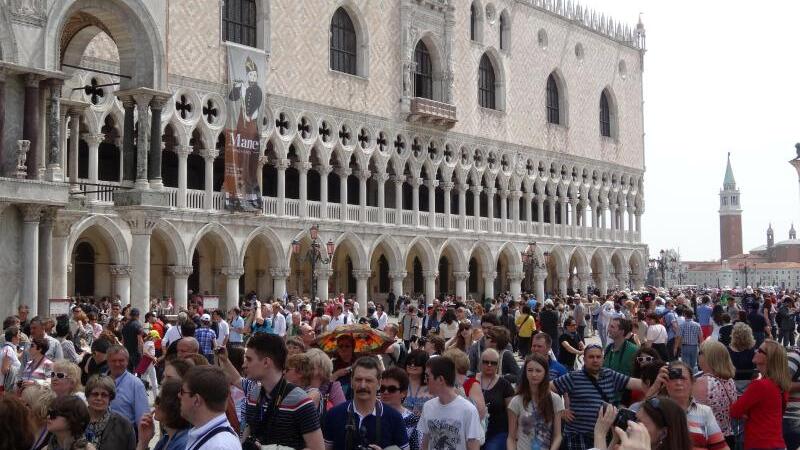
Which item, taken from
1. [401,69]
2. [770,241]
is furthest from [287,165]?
[770,241]

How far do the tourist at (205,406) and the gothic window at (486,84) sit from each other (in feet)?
114

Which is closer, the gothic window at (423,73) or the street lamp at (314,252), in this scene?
the street lamp at (314,252)

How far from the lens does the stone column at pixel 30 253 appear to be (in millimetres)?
15922

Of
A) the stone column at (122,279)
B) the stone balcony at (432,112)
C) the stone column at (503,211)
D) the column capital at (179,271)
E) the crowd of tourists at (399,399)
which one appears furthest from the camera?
the stone column at (503,211)

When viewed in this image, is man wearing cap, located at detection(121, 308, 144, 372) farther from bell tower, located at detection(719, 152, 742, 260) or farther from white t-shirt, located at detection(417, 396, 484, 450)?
bell tower, located at detection(719, 152, 742, 260)

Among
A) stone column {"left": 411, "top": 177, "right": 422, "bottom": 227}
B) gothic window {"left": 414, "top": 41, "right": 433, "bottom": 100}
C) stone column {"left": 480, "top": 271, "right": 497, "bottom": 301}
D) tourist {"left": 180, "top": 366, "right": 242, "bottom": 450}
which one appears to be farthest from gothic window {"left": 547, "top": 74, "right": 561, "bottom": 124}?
tourist {"left": 180, "top": 366, "right": 242, "bottom": 450}

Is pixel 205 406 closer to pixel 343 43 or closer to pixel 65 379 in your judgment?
pixel 65 379

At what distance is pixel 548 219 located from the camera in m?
44.8

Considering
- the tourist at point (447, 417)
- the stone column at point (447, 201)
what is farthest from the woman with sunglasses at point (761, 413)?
the stone column at point (447, 201)

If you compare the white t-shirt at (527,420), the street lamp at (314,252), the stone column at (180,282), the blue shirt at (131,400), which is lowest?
the white t-shirt at (527,420)

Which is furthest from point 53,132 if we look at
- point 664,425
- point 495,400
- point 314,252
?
point 664,425

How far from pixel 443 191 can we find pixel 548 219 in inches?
358

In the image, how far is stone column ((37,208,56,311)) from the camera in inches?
644

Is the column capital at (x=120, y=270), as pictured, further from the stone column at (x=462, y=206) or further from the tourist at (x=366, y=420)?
the tourist at (x=366, y=420)
